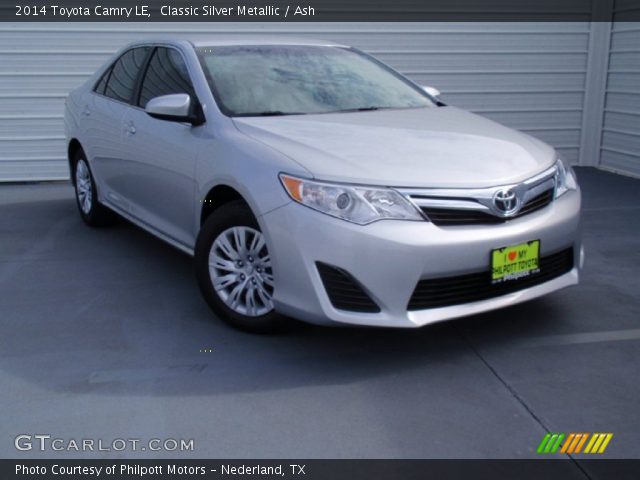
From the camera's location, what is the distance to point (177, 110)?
164 inches

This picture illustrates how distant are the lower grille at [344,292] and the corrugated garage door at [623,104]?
6.02m

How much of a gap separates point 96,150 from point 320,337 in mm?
2651

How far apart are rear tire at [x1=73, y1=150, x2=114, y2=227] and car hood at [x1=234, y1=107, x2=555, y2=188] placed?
2.37 m

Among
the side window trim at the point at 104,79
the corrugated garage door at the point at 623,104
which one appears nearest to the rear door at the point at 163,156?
the side window trim at the point at 104,79

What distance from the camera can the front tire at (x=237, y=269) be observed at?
12.4ft

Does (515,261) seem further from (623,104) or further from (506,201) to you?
(623,104)

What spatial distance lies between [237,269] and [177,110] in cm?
95

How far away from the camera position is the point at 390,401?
3225mm

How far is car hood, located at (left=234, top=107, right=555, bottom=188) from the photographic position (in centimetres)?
344

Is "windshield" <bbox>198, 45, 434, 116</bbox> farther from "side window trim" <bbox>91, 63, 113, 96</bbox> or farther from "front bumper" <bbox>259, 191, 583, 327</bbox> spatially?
"side window trim" <bbox>91, 63, 113, 96</bbox>

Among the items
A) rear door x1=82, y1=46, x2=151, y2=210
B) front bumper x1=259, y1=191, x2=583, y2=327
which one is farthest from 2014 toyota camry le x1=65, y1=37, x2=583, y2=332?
rear door x1=82, y1=46, x2=151, y2=210

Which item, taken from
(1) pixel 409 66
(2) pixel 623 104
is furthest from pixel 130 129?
(2) pixel 623 104

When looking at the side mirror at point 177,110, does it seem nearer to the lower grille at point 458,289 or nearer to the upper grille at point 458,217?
the upper grille at point 458,217

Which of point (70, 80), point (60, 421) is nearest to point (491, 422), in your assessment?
point (60, 421)
